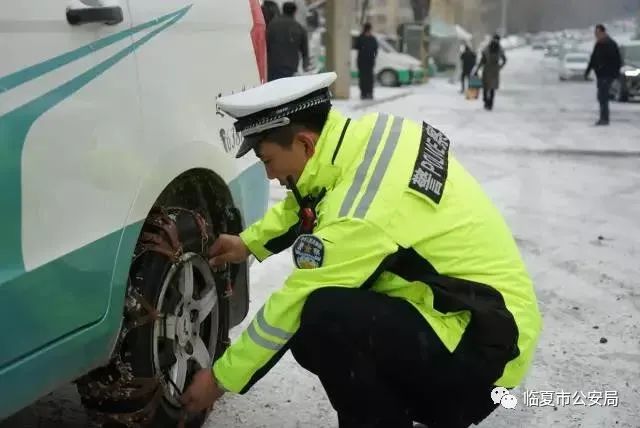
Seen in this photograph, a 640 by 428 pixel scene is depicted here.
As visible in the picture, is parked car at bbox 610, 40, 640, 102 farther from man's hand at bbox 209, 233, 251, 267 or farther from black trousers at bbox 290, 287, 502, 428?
black trousers at bbox 290, 287, 502, 428

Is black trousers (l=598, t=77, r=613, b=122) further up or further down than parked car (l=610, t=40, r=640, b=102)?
further up

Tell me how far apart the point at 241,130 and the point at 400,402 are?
2.87 feet

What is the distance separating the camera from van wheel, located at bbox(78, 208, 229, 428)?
2.24 metres

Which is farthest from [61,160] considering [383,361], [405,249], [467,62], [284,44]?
[467,62]

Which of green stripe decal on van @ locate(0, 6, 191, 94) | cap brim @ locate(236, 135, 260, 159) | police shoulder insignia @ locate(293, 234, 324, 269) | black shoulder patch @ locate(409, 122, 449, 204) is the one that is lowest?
police shoulder insignia @ locate(293, 234, 324, 269)

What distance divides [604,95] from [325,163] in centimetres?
1158

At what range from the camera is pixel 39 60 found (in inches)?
69.0

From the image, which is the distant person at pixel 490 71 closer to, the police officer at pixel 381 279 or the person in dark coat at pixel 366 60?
the person in dark coat at pixel 366 60

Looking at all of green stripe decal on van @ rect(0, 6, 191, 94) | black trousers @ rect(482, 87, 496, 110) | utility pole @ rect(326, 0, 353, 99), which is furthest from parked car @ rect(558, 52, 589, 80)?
green stripe decal on van @ rect(0, 6, 191, 94)

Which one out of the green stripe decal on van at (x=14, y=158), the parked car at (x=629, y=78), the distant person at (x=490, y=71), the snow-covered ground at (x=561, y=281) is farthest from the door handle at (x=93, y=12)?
the parked car at (x=629, y=78)

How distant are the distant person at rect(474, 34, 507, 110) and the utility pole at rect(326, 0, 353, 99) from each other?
2.84 meters

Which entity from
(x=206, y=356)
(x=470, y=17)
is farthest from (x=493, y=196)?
(x=470, y=17)

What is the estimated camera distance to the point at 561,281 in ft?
14.9

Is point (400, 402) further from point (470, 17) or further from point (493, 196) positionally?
point (470, 17)
